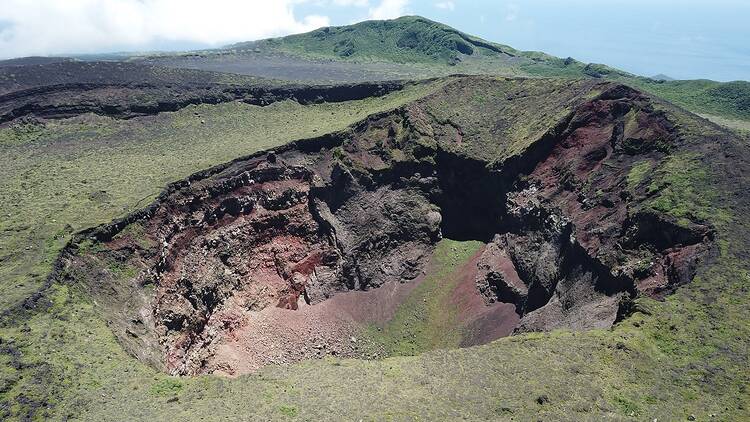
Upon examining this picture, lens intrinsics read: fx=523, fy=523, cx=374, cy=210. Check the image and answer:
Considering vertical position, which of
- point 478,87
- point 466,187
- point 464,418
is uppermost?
point 478,87

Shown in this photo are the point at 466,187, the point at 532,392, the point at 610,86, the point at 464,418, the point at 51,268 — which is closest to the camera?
the point at 464,418

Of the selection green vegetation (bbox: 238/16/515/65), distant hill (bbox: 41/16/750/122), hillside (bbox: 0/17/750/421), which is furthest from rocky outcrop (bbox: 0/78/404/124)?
green vegetation (bbox: 238/16/515/65)

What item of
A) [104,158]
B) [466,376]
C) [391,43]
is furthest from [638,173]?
[391,43]

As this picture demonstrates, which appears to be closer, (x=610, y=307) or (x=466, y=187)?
(x=610, y=307)

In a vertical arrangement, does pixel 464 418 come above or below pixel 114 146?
below

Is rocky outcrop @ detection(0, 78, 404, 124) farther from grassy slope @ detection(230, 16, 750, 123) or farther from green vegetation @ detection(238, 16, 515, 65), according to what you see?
green vegetation @ detection(238, 16, 515, 65)

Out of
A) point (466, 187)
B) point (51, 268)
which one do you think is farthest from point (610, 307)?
point (51, 268)

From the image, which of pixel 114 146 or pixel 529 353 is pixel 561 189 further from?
pixel 114 146
